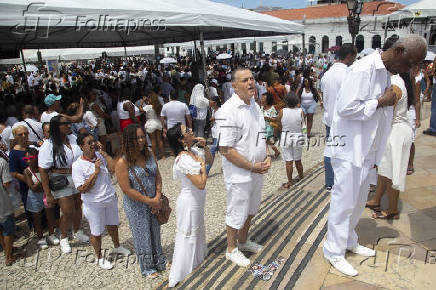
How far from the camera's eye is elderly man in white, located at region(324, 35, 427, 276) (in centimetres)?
213

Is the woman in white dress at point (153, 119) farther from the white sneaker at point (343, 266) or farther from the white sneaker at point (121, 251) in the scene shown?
the white sneaker at point (343, 266)

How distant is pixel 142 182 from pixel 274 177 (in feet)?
11.1

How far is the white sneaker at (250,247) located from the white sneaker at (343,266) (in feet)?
2.47

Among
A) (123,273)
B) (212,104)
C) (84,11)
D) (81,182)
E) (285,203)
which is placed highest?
(84,11)

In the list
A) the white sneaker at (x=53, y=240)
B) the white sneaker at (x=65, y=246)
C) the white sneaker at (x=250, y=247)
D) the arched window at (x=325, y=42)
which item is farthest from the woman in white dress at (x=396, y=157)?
the arched window at (x=325, y=42)

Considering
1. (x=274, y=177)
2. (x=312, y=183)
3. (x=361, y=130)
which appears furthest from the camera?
(x=274, y=177)

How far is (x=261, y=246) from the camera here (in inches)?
122

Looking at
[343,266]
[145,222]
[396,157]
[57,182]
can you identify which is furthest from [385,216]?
[57,182]

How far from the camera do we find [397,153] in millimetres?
3258

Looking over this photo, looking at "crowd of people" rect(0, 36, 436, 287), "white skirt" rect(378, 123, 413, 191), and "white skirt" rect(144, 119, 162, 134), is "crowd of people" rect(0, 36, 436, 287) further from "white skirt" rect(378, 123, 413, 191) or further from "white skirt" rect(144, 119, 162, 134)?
"white skirt" rect(144, 119, 162, 134)

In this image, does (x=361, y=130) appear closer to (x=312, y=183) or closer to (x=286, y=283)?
(x=286, y=283)

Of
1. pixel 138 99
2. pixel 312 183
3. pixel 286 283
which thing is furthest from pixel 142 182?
pixel 138 99

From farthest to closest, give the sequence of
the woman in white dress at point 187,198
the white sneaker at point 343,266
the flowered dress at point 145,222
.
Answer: the flowered dress at point 145,222 < the woman in white dress at point 187,198 < the white sneaker at point 343,266

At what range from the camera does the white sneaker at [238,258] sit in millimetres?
2797
